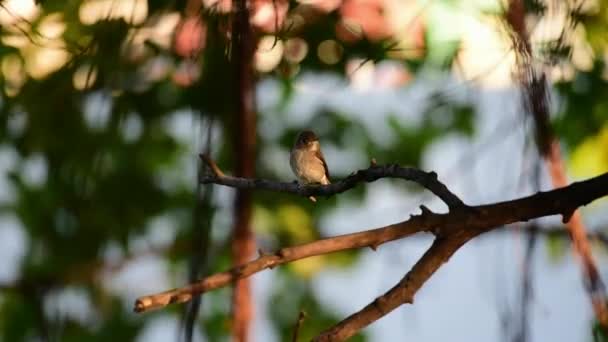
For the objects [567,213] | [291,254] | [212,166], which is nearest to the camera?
[291,254]

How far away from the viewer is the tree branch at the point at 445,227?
1431 mm

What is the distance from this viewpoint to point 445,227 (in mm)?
1532

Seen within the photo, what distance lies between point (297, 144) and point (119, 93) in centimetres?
126

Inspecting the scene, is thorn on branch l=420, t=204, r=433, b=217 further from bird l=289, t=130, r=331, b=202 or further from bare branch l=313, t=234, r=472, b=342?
bird l=289, t=130, r=331, b=202

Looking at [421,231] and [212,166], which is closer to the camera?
[421,231]

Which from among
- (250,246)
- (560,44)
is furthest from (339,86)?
(560,44)

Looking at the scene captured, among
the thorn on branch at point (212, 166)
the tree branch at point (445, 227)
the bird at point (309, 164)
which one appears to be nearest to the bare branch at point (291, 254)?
the tree branch at point (445, 227)

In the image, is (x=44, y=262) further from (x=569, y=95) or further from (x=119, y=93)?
(x=569, y=95)

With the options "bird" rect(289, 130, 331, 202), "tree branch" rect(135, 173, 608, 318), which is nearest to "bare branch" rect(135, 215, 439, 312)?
"tree branch" rect(135, 173, 608, 318)

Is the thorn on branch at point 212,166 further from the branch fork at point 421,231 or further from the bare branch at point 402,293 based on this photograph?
the bare branch at point 402,293

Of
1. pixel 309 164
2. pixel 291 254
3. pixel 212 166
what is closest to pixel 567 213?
pixel 291 254

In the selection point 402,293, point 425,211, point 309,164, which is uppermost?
point 309,164

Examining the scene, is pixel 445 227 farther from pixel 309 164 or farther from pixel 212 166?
pixel 309 164

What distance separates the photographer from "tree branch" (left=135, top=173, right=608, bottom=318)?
56.3 inches
